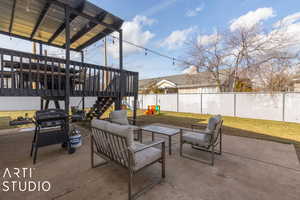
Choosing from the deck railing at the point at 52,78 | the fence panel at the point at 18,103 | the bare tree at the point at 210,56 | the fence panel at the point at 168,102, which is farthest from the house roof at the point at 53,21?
the bare tree at the point at 210,56

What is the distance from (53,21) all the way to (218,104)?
1012 centimetres

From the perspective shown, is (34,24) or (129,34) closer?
(34,24)

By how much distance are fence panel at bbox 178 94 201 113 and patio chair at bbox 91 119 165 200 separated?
350 inches

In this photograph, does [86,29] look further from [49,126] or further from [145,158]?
[145,158]

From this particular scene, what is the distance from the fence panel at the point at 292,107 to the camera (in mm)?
6762

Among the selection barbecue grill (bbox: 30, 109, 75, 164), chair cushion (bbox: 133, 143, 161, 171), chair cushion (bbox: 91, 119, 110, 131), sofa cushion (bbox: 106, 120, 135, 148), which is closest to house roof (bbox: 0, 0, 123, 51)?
barbecue grill (bbox: 30, 109, 75, 164)

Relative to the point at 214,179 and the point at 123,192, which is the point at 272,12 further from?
the point at 123,192

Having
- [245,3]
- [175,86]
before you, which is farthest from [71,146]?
[175,86]

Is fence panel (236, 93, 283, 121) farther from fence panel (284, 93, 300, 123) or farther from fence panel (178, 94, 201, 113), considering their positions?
fence panel (178, 94, 201, 113)

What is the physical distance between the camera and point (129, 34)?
991 centimetres

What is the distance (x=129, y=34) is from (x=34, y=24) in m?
6.20

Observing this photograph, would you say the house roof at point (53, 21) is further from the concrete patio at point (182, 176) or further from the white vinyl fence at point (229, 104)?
the white vinyl fence at point (229, 104)

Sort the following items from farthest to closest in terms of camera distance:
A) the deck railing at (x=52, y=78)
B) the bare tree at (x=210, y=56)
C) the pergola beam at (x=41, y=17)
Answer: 1. the bare tree at (x=210, y=56)
2. the pergola beam at (x=41, y=17)
3. the deck railing at (x=52, y=78)

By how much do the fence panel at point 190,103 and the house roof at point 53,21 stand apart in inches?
303
